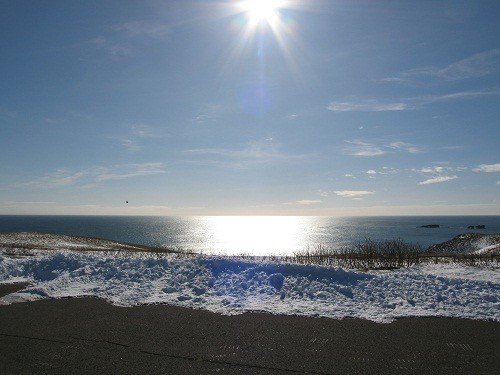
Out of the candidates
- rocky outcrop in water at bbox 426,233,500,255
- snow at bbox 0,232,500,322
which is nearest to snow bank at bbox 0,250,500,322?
snow at bbox 0,232,500,322

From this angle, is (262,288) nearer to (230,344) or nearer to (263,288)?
(263,288)

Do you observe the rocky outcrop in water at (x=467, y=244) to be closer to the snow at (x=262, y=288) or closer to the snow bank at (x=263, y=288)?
the snow bank at (x=263, y=288)

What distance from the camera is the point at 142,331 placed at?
23.9ft

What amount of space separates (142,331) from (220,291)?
3141 mm

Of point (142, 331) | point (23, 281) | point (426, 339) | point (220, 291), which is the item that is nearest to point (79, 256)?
point (23, 281)

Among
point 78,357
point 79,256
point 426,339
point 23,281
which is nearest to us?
point 78,357

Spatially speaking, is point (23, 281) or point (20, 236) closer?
point (23, 281)

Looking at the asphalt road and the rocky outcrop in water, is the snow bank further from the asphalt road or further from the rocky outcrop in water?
the rocky outcrop in water

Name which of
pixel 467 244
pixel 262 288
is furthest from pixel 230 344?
pixel 467 244

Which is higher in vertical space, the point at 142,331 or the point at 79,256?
the point at 79,256

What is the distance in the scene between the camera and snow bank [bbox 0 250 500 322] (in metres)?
8.84

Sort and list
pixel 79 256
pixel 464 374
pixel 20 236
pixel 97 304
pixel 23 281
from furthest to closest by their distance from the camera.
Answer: pixel 20 236 → pixel 79 256 → pixel 23 281 → pixel 97 304 → pixel 464 374

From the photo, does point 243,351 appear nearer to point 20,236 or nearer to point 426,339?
point 426,339

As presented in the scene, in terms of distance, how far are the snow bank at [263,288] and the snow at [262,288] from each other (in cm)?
2
